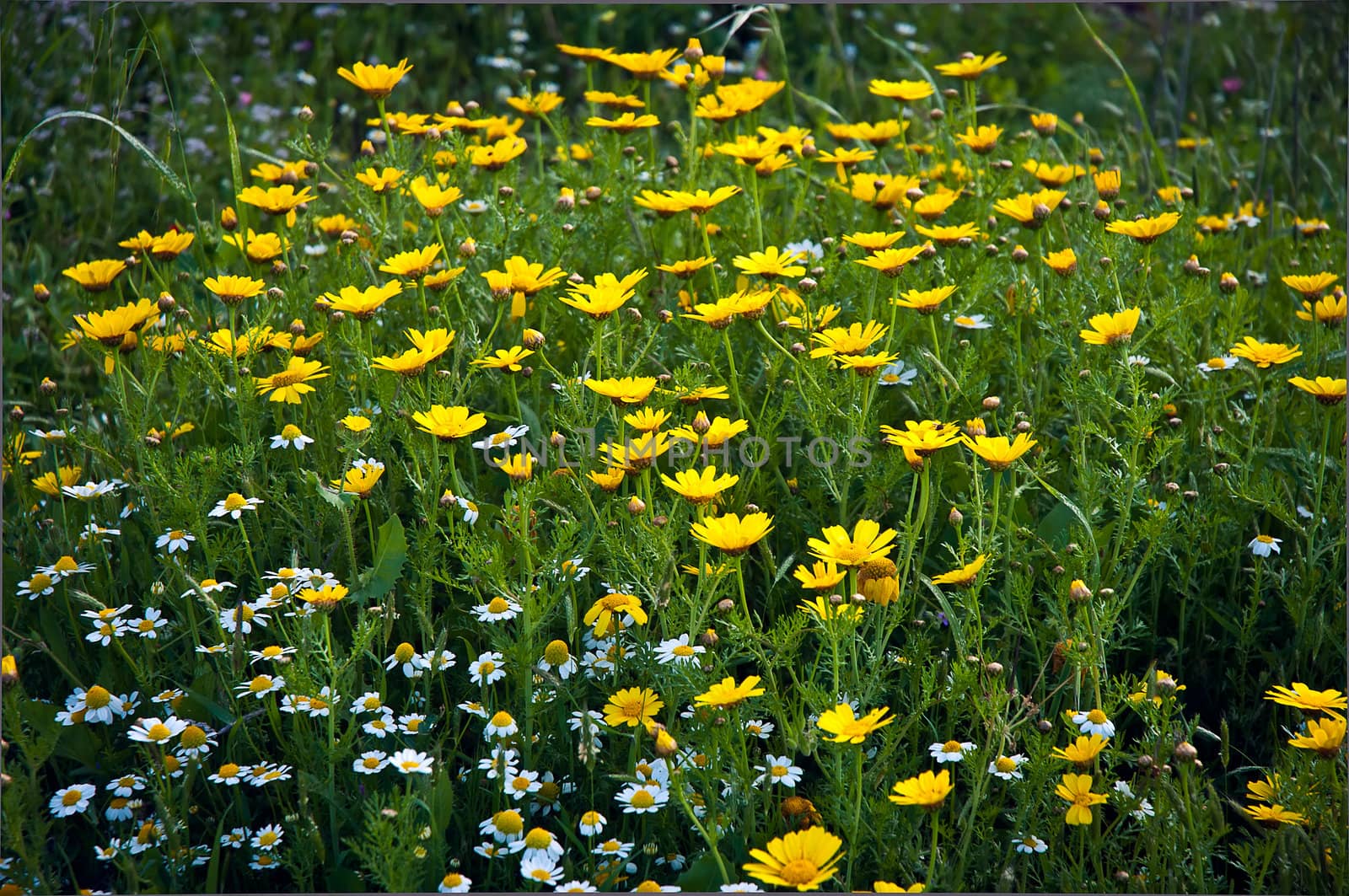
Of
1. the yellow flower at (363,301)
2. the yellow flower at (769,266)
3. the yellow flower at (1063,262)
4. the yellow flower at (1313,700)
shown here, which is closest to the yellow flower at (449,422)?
the yellow flower at (363,301)

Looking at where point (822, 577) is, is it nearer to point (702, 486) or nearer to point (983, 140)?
point (702, 486)

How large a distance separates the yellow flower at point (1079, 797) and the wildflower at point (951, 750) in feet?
0.47

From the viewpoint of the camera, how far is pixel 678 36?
562cm

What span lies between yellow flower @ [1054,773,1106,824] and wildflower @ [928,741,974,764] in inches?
5.6

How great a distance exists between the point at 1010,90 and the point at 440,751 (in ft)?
13.7

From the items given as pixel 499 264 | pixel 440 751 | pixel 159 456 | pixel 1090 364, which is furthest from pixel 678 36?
pixel 440 751

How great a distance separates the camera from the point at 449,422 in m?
1.94

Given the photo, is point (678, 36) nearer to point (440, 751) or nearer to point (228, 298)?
point (228, 298)

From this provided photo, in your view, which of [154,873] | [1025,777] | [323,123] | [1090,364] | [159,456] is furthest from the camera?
[323,123]

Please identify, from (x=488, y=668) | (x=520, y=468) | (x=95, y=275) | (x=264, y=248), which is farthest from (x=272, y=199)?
(x=488, y=668)

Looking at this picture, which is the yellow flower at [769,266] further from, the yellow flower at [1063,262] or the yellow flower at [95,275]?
the yellow flower at [95,275]

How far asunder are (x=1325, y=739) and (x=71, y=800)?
184cm

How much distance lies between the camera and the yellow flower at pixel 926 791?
5.21ft

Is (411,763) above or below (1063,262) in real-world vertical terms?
below
